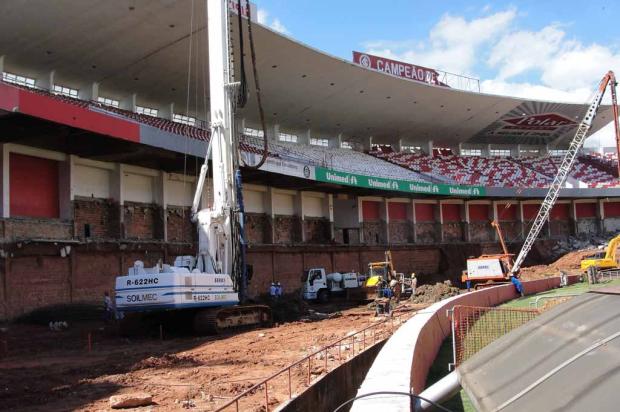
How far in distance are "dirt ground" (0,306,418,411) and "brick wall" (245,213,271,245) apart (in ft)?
49.1

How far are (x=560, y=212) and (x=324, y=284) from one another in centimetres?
3102

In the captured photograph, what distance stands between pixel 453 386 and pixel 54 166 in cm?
2311

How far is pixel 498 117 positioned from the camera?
49.6m

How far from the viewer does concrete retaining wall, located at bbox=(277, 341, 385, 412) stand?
7758 mm

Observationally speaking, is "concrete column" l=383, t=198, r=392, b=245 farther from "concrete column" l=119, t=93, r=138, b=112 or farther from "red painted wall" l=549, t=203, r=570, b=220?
"concrete column" l=119, t=93, r=138, b=112

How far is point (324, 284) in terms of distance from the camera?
3198 centimetres

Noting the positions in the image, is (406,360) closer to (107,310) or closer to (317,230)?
(107,310)

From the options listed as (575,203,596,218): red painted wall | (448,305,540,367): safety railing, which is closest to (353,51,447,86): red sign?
(575,203,596,218): red painted wall

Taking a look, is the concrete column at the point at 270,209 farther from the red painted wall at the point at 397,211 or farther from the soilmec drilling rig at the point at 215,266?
the soilmec drilling rig at the point at 215,266

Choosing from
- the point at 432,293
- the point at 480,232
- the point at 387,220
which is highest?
the point at 387,220

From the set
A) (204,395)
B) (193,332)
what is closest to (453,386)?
(204,395)

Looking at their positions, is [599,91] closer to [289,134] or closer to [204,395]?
[289,134]

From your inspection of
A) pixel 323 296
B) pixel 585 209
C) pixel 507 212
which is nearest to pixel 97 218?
pixel 323 296

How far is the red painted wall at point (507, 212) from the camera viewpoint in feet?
170
